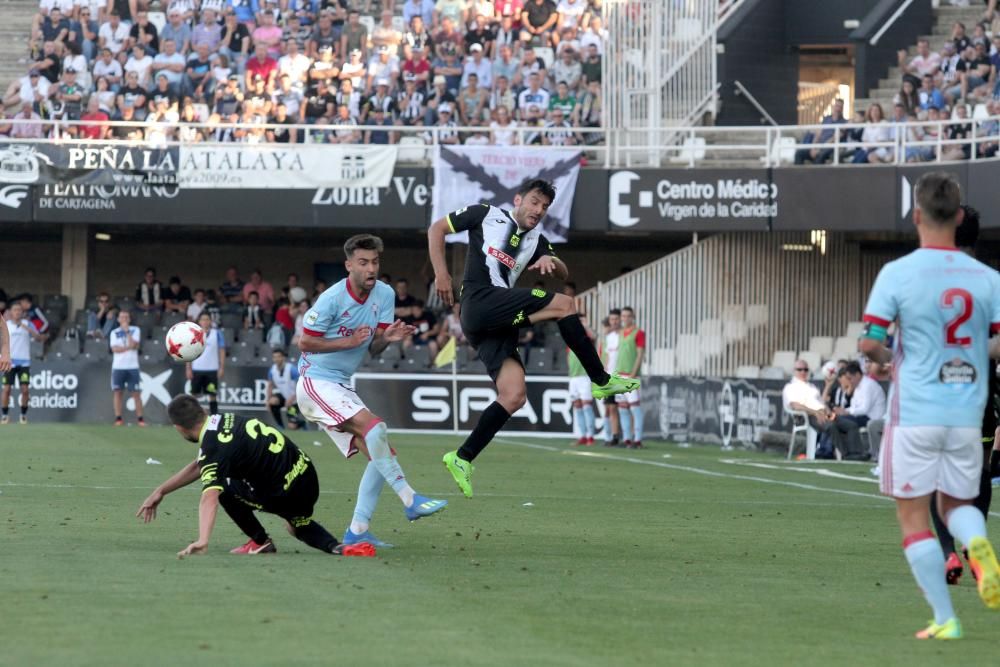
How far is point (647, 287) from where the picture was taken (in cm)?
3092

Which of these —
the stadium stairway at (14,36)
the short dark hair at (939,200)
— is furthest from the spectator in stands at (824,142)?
the short dark hair at (939,200)

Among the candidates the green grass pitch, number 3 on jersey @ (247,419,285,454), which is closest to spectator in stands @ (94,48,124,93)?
the green grass pitch

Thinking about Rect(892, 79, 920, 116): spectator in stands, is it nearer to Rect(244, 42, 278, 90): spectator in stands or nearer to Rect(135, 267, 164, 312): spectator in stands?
Rect(244, 42, 278, 90): spectator in stands

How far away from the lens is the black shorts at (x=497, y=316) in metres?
10.8

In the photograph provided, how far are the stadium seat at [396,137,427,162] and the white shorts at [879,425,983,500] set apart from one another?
24.4 m

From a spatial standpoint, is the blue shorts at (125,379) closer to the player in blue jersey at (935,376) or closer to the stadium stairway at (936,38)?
the stadium stairway at (936,38)

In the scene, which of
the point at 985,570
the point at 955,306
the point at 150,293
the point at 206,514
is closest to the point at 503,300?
the point at 206,514

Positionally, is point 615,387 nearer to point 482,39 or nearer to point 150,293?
point 482,39

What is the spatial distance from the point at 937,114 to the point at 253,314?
14166 mm

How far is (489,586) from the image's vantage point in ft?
27.6

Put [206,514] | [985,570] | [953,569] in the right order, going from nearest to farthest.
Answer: [985,570] < [953,569] < [206,514]

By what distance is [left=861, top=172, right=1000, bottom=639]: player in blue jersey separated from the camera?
683cm

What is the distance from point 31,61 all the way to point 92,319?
22.8 feet

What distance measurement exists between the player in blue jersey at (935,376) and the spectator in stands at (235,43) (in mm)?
27914
